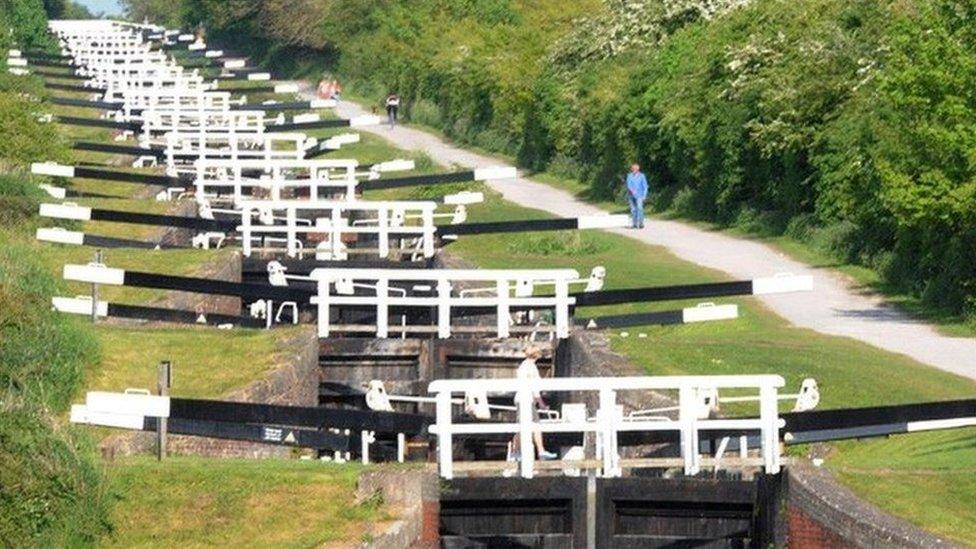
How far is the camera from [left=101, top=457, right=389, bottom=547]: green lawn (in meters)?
20.5

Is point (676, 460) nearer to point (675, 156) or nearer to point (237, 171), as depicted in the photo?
point (237, 171)

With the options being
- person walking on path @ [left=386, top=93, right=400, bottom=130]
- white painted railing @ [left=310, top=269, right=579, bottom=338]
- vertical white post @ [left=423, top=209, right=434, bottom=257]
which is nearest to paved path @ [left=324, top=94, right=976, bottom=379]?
white painted railing @ [left=310, top=269, right=579, bottom=338]

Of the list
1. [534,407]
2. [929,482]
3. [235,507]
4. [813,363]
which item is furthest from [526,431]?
[813,363]

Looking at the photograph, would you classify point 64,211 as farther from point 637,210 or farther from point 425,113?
point 425,113

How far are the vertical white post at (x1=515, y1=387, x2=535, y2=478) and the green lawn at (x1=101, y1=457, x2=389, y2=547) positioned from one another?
1.18 m

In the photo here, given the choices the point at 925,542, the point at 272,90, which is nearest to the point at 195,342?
the point at 925,542

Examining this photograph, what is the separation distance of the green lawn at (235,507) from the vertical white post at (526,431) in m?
1.18

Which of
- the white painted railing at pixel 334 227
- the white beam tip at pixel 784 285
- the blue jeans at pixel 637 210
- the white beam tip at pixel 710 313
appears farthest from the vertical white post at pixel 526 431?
the blue jeans at pixel 637 210

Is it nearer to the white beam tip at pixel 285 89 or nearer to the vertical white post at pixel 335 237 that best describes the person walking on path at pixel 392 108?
the white beam tip at pixel 285 89

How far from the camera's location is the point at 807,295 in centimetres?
3953

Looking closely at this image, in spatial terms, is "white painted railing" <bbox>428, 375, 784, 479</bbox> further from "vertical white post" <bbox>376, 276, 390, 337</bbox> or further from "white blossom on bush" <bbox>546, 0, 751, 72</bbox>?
"white blossom on bush" <bbox>546, 0, 751, 72</bbox>

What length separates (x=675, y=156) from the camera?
55.8 m

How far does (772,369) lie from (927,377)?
1607 millimetres

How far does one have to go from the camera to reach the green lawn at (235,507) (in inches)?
806
